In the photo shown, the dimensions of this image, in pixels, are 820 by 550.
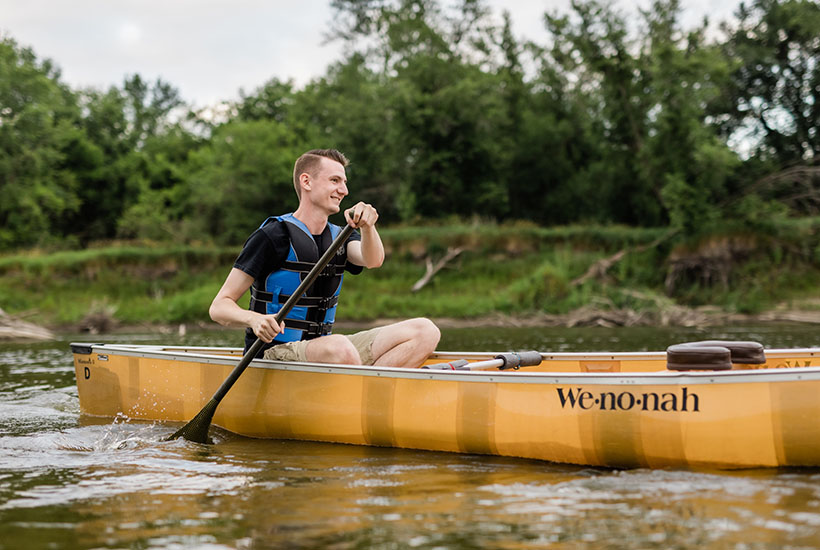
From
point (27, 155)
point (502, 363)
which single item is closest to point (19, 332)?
point (502, 363)

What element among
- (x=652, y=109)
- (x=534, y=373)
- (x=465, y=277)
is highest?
(x=652, y=109)

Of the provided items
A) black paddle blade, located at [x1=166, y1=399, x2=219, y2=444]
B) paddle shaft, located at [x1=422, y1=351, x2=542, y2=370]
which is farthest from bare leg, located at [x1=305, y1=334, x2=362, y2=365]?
black paddle blade, located at [x1=166, y1=399, x2=219, y2=444]

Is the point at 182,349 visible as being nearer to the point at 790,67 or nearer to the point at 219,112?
the point at 790,67

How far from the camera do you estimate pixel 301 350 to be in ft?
17.3

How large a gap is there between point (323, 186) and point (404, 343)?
3.89 ft

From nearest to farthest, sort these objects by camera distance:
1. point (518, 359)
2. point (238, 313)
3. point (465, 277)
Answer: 1. point (238, 313)
2. point (518, 359)
3. point (465, 277)

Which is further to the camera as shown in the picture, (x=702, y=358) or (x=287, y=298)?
(x=287, y=298)

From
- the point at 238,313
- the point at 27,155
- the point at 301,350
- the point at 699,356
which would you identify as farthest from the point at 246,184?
the point at 699,356

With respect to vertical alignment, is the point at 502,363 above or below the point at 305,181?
below

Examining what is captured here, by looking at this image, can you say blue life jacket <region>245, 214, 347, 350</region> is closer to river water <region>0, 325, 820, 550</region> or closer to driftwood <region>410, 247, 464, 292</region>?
river water <region>0, 325, 820, 550</region>

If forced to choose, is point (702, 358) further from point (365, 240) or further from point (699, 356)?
point (365, 240)

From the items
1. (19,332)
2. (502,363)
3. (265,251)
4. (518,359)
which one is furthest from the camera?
(19,332)

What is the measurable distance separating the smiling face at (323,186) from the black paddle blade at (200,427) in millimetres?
1528

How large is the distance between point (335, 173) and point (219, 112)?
143 feet
